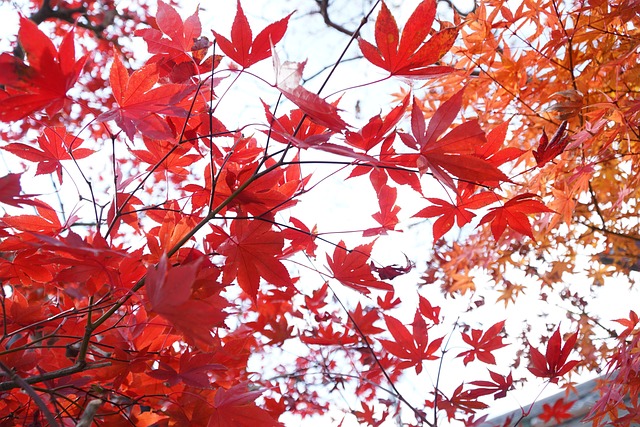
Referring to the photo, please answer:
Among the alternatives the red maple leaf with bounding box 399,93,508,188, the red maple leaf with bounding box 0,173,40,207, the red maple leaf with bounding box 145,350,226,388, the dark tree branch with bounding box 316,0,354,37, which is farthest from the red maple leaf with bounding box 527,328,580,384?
the dark tree branch with bounding box 316,0,354,37

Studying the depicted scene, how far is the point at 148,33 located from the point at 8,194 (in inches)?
14.8

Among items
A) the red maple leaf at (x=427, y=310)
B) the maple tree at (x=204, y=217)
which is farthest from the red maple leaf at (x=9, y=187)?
the red maple leaf at (x=427, y=310)

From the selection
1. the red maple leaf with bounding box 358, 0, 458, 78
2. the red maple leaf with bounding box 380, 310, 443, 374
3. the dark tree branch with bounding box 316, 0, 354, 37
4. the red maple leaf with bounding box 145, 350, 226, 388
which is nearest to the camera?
the red maple leaf with bounding box 358, 0, 458, 78

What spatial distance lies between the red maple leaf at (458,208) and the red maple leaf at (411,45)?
0.23 m

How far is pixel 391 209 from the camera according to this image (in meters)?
0.89

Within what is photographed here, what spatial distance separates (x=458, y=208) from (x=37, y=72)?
59 cm

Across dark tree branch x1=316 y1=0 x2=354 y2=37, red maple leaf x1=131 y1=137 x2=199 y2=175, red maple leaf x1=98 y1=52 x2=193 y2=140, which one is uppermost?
dark tree branch x1=316 y1=0 x2=354 y2=37

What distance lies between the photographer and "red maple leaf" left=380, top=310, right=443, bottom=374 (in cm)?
93

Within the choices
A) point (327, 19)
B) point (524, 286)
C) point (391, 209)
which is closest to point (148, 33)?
point (391, 209)

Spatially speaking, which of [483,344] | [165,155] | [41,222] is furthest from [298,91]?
[483,344]

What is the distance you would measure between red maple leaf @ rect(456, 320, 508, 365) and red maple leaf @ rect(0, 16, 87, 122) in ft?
2.93

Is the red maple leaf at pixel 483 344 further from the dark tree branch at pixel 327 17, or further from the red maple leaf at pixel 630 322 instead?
the dark tree branch at pixel 327 17

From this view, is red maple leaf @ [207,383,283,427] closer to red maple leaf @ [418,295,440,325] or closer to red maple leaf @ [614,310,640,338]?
red maple leaf @ [418,295,440,325]

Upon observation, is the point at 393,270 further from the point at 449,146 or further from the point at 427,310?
the point at 427,310
